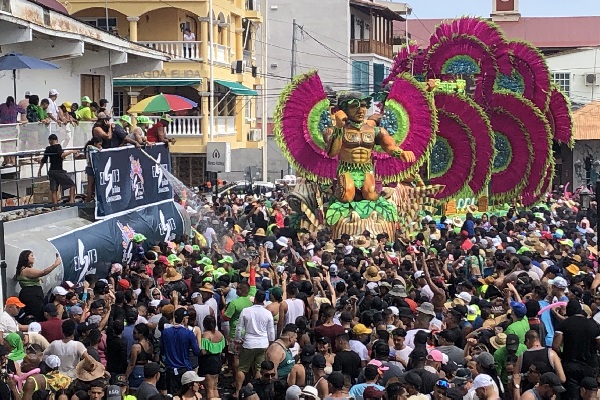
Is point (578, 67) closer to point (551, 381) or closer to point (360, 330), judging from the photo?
point (360, 330)

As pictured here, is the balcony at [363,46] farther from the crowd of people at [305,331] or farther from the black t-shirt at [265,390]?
the black t-shirt at [265,390]

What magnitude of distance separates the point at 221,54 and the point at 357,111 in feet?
67.8

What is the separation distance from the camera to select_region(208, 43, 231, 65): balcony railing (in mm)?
43062

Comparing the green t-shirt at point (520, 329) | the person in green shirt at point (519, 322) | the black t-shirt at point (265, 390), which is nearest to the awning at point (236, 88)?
the person in green shirt at point (519, 322)

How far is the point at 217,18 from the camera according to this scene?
140 feet

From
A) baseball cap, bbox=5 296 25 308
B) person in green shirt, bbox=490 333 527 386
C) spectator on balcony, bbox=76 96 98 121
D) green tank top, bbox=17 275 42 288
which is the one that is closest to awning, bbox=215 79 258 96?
spectator on balcony, bbox=76 96 98 121

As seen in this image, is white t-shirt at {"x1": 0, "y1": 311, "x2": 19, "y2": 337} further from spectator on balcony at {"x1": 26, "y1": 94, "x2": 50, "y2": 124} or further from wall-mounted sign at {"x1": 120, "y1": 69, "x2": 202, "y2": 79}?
wall-mounted sign at {"x1": 120, "y1": 69, "x2": 202, "y2": 79}

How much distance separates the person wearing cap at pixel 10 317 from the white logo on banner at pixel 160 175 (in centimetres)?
786

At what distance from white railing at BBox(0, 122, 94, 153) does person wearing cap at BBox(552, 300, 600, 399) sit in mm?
9157

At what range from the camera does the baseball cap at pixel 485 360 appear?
10812 mm

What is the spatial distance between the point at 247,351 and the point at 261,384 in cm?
136

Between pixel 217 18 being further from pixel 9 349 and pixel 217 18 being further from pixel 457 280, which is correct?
pixel 9 349

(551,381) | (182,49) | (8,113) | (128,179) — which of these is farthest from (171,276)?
(182,49)

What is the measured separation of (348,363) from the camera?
11.3 m
